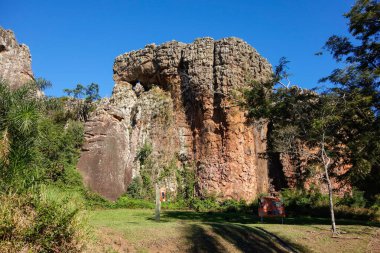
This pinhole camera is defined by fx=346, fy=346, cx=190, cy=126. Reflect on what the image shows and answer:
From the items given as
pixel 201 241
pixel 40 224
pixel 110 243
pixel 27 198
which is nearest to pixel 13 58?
pixel 110 243

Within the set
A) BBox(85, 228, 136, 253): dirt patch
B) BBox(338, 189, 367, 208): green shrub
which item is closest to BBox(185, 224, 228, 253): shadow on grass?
BBox(85, 228, 136, 253): dirt patch

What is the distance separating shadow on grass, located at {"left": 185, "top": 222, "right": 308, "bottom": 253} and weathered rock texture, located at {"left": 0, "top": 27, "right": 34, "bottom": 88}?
21.2 metres

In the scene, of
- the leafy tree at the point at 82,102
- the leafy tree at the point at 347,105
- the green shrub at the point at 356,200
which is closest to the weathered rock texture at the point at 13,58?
the leafy tree at the point at 82,102

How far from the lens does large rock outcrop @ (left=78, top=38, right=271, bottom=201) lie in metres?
24.2

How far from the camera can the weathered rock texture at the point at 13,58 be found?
2680 centimetres

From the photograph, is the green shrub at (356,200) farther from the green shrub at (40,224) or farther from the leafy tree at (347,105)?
the green shrub at (40,224)

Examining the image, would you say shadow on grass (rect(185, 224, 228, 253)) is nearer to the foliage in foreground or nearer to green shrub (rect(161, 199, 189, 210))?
the foliage in foreground

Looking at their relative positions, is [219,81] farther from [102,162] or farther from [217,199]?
[102,162]

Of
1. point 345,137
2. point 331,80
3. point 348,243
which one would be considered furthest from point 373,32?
point 348,243

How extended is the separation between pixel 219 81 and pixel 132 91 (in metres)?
7.62

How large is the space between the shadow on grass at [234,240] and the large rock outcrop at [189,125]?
1251cm

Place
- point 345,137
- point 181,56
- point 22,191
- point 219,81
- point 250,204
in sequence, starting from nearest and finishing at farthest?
point 22,191, point 345,137, point 250,204, point 219,81, point 181,56

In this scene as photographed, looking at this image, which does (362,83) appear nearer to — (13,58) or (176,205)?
(176,205)

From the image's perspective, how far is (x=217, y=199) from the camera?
938 inches
